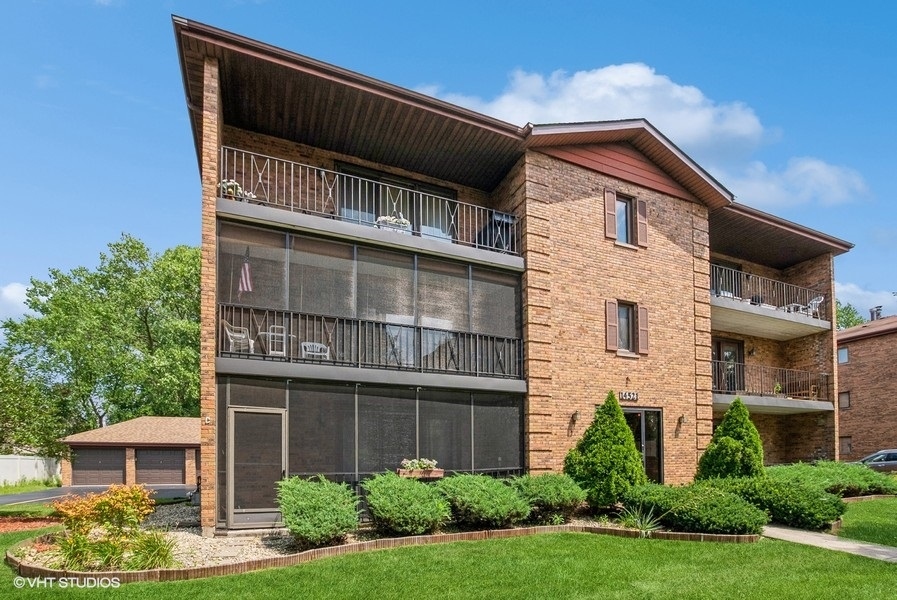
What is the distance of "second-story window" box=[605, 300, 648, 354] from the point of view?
16.0 metres

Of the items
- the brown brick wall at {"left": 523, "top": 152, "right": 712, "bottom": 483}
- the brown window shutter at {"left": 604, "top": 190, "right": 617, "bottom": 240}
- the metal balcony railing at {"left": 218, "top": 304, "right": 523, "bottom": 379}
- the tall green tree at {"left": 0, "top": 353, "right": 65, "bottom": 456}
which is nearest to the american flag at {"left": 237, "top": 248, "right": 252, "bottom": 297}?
the metal balcony railing at {"left": 218, "top": 304, "right": 523, "bottom": 379}

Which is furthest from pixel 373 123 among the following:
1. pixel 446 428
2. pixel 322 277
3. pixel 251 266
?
pixel 446 428

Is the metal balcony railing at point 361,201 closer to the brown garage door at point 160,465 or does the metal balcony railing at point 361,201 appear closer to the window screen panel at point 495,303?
the window screen panel at point 495,303

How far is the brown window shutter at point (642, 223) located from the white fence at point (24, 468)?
32.2 m

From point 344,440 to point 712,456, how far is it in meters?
8.92

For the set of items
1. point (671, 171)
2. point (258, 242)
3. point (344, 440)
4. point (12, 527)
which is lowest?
point (12, 527)

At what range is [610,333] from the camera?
51.9 ft

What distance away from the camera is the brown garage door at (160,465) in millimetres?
31188

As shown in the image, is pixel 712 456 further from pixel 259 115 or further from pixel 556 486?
pixel 259 115

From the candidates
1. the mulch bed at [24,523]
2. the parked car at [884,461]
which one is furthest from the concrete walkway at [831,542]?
the parked car at [884,461]

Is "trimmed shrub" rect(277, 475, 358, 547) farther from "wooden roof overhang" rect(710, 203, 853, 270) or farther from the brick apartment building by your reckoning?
"wooden roof overhang" rect(710, 203, 853, 270)

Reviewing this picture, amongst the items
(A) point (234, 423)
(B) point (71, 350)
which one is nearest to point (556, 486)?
(A) point (234, 423)

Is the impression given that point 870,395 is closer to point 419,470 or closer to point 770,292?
point 770,292

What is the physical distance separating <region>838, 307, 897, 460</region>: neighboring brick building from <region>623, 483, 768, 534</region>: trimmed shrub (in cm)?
2129
